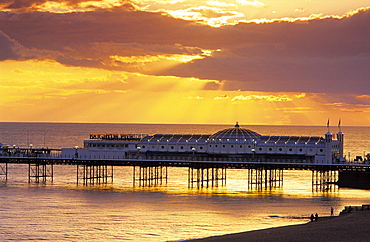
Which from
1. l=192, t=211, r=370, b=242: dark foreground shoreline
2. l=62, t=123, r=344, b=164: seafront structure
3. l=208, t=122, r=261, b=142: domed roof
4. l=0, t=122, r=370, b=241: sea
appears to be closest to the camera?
l=192, t=211, r=370, b=242: dark foreground shoreline

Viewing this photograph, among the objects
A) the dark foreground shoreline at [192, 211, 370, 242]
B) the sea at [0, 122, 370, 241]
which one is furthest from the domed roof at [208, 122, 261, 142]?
the dark foreground shoreline at [192, 211, 370, 242]

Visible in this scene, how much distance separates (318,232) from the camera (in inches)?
2367

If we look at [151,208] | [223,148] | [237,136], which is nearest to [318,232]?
[151,208]

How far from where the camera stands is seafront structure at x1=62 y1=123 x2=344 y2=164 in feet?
360

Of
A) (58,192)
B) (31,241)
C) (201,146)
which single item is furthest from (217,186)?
(31,241)

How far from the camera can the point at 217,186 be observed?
372ft

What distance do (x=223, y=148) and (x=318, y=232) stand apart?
5570cm

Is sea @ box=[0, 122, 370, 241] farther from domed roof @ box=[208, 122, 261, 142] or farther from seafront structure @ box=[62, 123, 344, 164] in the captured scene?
domed roof @ box=[208, 122, 261, 142]

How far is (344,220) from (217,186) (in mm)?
47274

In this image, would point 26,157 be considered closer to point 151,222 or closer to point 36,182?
point 36,182

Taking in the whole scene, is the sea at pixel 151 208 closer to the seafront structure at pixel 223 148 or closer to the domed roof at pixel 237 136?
the seafront structure at pixel 223 148

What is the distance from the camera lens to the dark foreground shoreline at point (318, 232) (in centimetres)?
5722

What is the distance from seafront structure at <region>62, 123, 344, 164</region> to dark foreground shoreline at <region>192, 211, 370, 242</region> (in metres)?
41.2

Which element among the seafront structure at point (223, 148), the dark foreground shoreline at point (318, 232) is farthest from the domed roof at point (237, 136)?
the dark foreground shoreline at point (318, 232)
